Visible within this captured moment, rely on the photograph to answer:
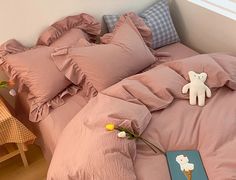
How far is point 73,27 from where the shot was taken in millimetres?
2047

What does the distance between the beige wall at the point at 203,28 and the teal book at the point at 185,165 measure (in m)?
0.96

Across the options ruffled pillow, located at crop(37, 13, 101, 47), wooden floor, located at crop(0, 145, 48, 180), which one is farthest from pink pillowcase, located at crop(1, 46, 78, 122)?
wooden floor, located at crop(0, 145, 48, 180)

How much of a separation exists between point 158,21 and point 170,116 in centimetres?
83

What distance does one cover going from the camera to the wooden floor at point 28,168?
1.98 metres

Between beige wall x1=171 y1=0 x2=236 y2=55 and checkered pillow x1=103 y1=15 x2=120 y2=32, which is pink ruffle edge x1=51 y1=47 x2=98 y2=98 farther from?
beige wall x1=171 y1=0 x2=236 y2=55

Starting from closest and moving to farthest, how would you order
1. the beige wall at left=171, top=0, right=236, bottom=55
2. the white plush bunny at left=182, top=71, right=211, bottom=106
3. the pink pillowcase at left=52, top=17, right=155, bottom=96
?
the white plush bunny at left=182, top=71, right=211, bottom=106
the pink pillowcase at left=52, top=17, right=155, bottom=96
the beige wall at left=171, top=0, right=236, bottom=55

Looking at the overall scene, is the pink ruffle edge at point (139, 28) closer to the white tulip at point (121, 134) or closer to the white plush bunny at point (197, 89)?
the white plush bunny at point (197, 89)

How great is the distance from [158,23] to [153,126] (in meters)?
0.89

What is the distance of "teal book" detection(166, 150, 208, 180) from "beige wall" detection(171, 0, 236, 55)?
0.96 metres

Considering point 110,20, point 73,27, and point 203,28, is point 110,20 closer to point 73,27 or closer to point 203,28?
point 73,27

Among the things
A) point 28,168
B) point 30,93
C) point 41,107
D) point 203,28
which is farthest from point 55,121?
point 203,28

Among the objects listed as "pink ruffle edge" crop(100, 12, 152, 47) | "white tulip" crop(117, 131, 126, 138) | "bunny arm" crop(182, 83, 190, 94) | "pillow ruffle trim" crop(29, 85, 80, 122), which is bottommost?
"bunny arm" crop(182, 83, 190, 94)

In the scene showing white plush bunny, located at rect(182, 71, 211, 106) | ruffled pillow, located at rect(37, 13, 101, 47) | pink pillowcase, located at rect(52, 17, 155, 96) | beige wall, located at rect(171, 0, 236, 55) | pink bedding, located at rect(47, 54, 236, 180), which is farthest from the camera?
beige wall, located at rect(171, 0, 236, 55)

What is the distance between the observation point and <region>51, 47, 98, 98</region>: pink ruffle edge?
181 centimetres
